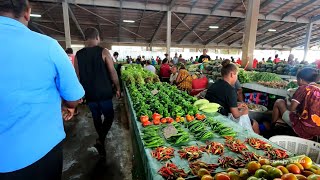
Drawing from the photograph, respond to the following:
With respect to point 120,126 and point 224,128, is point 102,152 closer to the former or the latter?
point 120,126

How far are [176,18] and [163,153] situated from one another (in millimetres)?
15170

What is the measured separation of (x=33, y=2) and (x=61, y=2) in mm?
1665

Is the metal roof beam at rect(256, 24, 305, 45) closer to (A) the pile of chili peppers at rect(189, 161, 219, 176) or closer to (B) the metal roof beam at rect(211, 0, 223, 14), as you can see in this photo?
(B) the metal roof beam at rect(211, 0, 223, 14)

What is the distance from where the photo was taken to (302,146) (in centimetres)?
237

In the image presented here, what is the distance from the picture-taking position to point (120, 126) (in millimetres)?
5121

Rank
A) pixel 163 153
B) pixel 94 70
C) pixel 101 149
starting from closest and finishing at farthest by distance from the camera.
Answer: pixel 163 153 → pixel 94 70 → pixel 101 149

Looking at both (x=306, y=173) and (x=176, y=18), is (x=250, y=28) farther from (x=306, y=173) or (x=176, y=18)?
(x=176, y=18)

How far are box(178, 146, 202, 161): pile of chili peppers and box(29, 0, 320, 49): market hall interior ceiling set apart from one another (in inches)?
380

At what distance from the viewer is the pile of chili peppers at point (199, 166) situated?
142cm

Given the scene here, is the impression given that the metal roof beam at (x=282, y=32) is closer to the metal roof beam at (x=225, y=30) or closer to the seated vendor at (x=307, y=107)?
the metal roof beam at (x=225, y=30)

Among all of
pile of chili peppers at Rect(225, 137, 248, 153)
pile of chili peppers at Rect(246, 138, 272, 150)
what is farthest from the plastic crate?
pile of chili peppers at Rect(225, 137, 248, 153)

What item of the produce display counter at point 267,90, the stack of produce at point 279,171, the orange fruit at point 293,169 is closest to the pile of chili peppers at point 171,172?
the stack of produce at point 279,171

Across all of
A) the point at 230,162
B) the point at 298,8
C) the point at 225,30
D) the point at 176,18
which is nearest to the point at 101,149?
the point at 230,162

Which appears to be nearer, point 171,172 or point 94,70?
point 171,172
